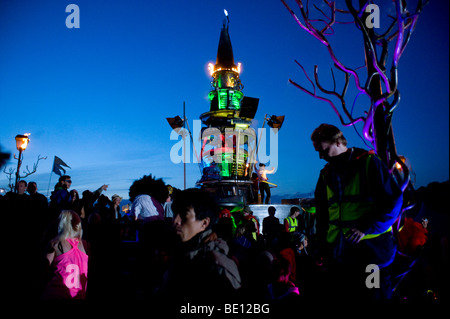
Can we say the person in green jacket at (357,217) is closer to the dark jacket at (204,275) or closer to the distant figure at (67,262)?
the dark jacket at (204,275)

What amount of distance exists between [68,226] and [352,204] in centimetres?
364

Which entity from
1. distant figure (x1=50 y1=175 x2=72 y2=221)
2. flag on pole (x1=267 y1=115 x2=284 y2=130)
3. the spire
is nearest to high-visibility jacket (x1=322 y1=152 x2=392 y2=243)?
distant figure (x1=50 y1=175 x2=72 y2=221)

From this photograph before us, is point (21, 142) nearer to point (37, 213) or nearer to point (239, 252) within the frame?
point (37, 213)

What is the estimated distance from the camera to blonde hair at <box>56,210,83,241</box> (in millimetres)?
3764

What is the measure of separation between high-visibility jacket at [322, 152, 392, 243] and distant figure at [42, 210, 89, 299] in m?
3.25

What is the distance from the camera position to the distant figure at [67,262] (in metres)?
3.45

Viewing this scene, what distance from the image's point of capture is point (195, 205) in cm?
239

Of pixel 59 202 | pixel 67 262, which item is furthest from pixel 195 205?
pixel 59 202

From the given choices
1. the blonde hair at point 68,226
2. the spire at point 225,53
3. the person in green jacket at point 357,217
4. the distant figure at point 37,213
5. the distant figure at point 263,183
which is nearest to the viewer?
the person in green jacket at point 357,217

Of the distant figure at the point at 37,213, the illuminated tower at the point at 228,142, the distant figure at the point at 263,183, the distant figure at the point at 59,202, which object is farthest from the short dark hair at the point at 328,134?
the illuminated tower at the point at 228,142

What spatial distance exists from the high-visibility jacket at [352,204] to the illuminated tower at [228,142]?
1867cm

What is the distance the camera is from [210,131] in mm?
25703
